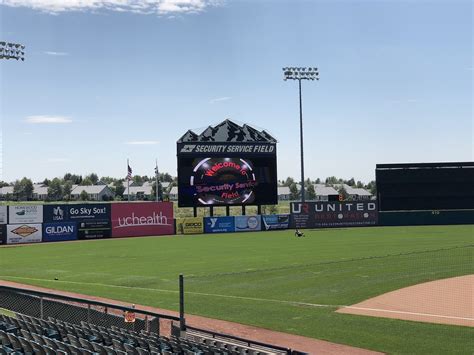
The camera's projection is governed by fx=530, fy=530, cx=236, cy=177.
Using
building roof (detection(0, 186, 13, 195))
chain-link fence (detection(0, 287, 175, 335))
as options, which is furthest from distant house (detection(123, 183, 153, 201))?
chain-link fence (detection(0, 287, 175, 335))

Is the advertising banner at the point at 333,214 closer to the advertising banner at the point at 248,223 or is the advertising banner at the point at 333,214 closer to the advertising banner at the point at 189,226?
the advertising banner at the point at 248,223

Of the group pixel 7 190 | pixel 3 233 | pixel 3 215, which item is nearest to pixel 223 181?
pixel 3 215

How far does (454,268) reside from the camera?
1040 inches

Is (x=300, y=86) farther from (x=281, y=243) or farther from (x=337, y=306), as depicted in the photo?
(x=337, y=306)

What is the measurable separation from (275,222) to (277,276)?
34728 millimetres

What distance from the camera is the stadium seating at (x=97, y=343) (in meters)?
9.58

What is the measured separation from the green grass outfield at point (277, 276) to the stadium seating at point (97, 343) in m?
5.55

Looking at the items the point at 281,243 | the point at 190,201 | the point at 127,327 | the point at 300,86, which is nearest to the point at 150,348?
the point at 127,327

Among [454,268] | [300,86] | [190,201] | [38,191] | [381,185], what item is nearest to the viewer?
[454,268]

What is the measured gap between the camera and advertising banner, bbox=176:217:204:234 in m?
56.2

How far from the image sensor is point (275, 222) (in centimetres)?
5956

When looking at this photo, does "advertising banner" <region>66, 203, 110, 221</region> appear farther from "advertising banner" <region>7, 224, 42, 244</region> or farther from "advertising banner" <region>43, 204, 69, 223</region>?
"advertising banner" <region>7, 224, 42, 244</region>

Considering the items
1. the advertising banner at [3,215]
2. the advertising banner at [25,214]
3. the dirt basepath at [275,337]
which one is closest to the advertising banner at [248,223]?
the advertising banner at [25,214]

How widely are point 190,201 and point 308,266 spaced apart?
26.1 metres
